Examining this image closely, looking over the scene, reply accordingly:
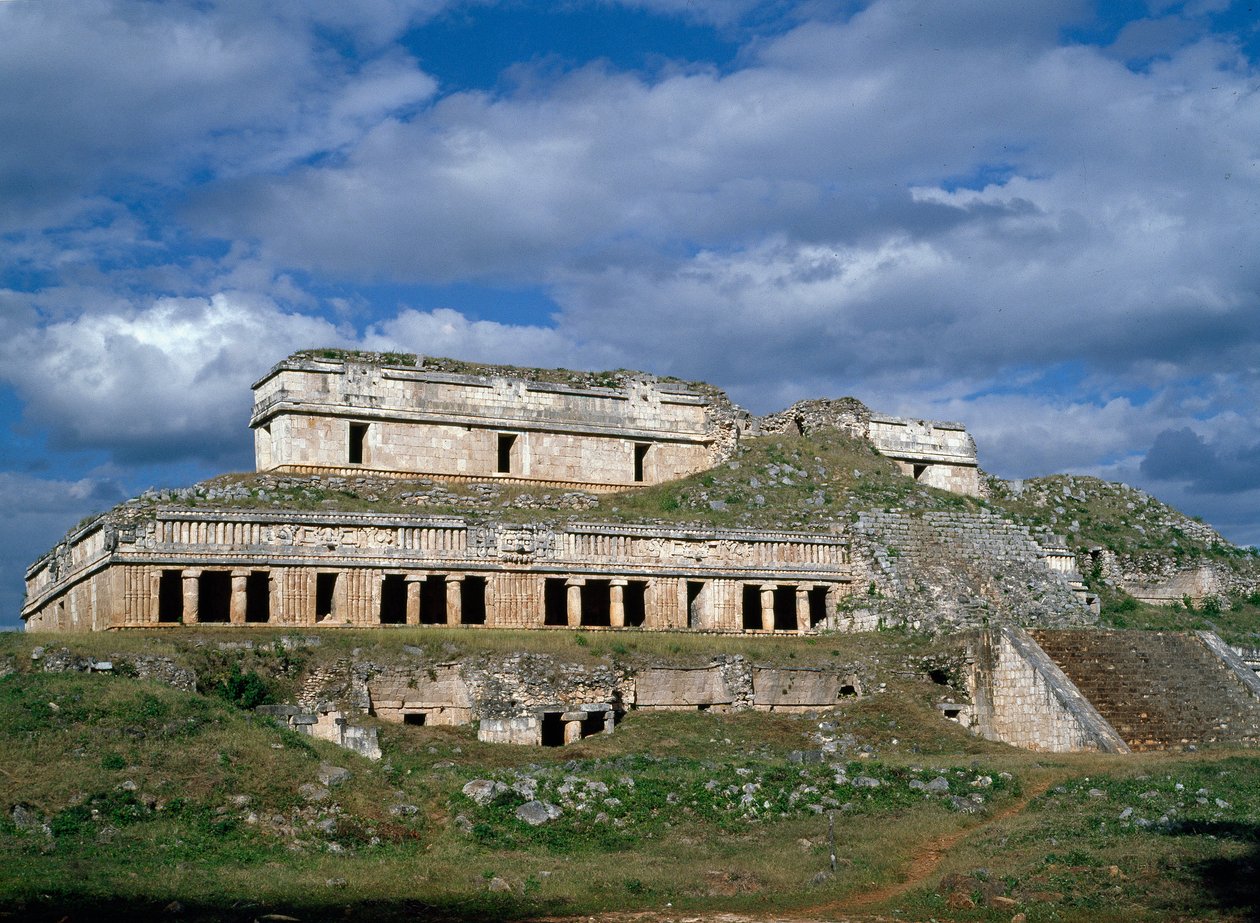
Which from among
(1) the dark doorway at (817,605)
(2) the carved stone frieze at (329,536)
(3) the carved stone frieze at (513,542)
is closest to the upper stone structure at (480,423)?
(2) the carved stone frieze at (329,536)

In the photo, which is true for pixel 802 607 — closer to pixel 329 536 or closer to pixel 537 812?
pixel 329 536

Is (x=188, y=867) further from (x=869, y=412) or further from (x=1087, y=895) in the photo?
(x=869, y=412)

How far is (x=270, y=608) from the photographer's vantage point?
127 ft

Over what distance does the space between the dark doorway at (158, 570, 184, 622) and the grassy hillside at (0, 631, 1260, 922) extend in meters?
7.28

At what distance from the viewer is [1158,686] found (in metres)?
37.8

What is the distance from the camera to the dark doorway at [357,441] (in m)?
47.2

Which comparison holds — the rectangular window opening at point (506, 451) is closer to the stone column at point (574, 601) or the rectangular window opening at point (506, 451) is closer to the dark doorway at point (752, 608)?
the stone column at point (574, 601)

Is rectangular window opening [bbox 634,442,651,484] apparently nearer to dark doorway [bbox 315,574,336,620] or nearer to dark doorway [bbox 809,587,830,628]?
dark doorway [bbox 809,587,830,628]

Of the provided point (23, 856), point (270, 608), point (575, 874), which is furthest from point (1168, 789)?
point (270, 608)

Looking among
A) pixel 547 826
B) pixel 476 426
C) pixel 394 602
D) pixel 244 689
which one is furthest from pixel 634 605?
pixel 547 826

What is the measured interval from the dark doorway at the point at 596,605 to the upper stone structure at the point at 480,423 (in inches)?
218

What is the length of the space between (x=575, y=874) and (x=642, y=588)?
2144cm

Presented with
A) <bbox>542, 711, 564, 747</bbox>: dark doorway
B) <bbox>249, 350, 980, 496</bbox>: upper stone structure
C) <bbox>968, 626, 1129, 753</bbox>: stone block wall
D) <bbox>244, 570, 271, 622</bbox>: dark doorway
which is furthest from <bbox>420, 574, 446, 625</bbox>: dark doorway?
<bbox>968, 626, 1129, 753</bbox>: stone block wall

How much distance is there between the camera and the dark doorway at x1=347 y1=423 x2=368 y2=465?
155 feet
